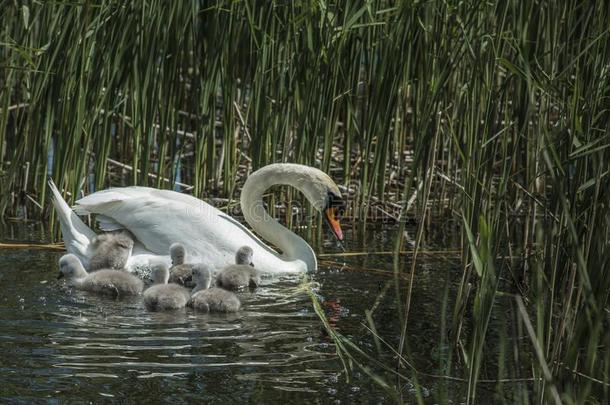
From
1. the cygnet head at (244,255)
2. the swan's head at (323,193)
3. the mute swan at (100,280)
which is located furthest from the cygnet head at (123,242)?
the swan's head at (323,193)

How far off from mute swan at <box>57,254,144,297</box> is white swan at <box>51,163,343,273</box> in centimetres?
50

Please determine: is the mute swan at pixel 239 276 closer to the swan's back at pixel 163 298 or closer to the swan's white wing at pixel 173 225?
the swan's white wing at pixel 173 225

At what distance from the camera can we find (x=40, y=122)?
7.78 metres

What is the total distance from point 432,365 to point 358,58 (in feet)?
11.7

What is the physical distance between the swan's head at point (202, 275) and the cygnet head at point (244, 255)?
1.26 ft

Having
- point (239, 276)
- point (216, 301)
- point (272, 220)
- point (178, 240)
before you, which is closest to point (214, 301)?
point (216, 301)

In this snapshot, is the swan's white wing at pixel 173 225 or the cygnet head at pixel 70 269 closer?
the cygnet head at pixel 70 269

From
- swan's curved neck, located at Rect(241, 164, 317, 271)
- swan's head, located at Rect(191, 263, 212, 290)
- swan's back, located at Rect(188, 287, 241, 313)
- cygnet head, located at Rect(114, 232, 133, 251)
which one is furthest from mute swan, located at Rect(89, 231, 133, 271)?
swan's curved neck, located at Rect(241, 164, 317, 271)

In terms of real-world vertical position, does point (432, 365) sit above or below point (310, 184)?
below

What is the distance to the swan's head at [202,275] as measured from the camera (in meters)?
6.50

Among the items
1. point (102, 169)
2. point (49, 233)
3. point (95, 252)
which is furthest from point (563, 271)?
point (49, 233)

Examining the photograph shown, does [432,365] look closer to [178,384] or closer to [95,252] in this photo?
[178,384]

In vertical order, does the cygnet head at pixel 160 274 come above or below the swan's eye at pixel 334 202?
below

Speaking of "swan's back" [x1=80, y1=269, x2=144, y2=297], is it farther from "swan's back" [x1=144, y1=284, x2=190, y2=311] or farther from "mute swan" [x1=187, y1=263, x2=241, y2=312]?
"mute swan" [x1=187, y1=263, x2=241, y2=312]
